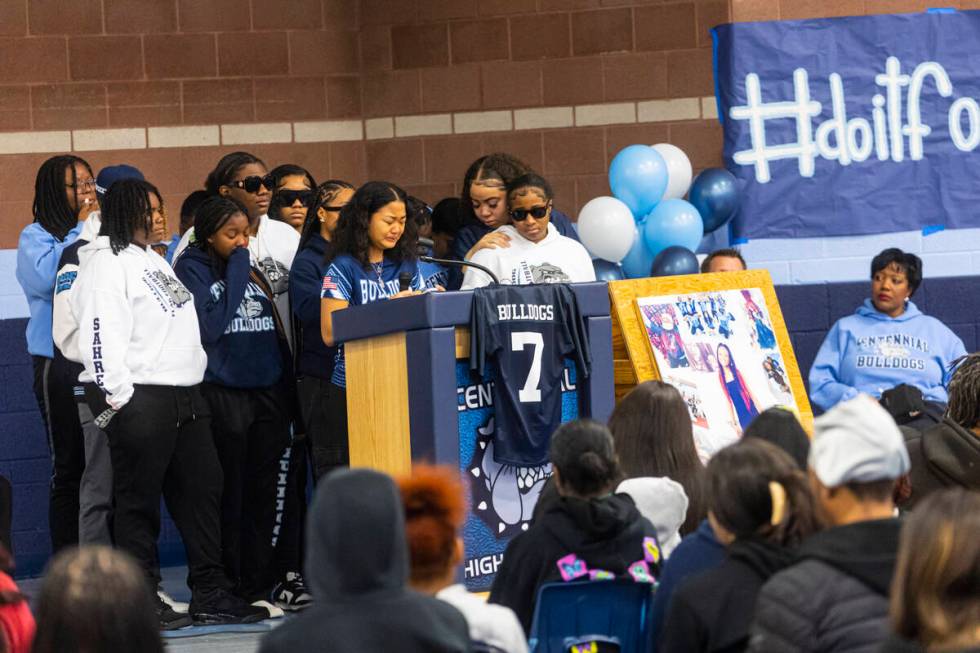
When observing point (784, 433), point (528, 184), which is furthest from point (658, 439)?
point (528, 184)

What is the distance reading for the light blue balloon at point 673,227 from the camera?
641 centimetres

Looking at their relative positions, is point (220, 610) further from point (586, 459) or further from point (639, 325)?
point (586, 459)

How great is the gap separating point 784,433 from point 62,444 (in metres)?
3.39

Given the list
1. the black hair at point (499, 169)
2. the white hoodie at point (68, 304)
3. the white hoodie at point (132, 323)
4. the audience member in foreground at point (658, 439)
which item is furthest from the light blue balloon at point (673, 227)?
the audience member in foreground at point (658, 439)

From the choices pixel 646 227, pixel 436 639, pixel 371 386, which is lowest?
pixel 436 639

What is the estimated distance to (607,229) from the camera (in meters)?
6.30

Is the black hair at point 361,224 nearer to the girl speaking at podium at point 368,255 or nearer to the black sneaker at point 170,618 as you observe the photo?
the girl speaking at podium at point 368,255

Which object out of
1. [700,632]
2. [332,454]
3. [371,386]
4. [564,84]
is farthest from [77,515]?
[700,632]

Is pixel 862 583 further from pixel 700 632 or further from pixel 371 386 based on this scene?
pixel 371 386

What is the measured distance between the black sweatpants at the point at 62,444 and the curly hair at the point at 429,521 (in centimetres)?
348

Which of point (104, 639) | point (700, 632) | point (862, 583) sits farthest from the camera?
point (700, 632)

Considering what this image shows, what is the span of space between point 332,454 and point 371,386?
0.83 m

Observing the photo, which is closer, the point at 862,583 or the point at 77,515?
the point at 862,583

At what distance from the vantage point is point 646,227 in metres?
6.50
